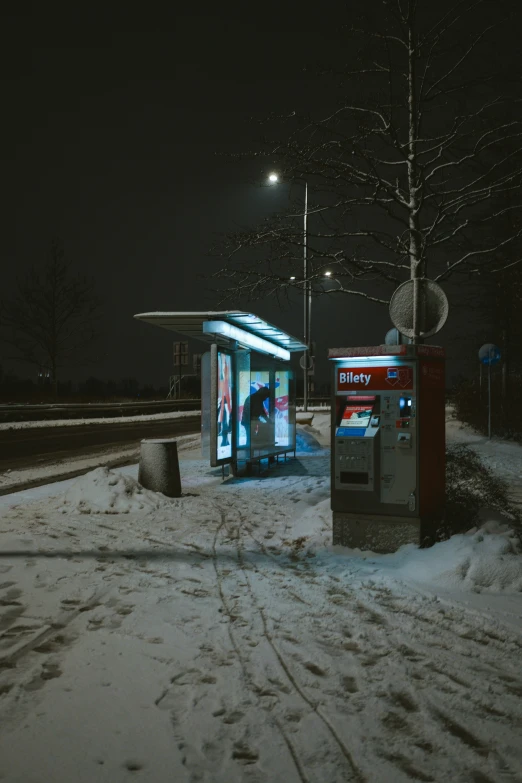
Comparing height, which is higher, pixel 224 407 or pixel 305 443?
pixel 224 407

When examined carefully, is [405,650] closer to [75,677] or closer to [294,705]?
[294,705]

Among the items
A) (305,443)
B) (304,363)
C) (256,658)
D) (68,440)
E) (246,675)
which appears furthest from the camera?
(304,363)

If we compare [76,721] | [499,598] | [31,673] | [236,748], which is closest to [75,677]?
[31,673]

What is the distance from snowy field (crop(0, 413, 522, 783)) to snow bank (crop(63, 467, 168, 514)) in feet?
3.47

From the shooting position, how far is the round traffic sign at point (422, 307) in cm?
696

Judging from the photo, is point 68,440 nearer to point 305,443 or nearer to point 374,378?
point 305,443

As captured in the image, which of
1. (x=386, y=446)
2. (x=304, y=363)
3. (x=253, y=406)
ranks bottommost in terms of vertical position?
(x=386, y=446)

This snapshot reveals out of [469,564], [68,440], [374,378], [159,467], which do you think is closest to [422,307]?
[374,378]

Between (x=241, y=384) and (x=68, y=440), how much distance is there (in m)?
9.67

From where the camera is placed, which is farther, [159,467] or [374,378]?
[159,467]

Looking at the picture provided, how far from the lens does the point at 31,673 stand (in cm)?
372

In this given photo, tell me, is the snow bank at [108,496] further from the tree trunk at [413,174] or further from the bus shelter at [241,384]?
the tree trunk at [413,174]

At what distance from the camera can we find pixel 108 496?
350 inches

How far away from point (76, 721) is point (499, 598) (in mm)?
3387
